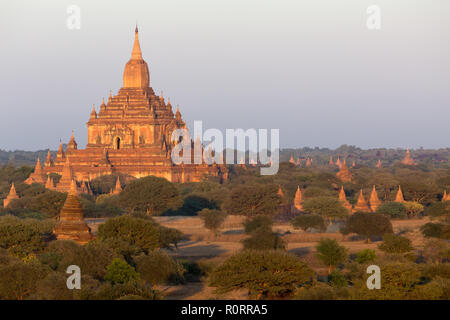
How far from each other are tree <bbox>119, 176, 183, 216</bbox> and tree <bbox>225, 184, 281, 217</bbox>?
4.60 m

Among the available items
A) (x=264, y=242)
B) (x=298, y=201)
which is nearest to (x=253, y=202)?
(x=298, y=201)

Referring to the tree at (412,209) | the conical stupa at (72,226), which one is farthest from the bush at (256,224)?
the tree at (412,209)

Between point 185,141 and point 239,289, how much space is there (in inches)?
2569

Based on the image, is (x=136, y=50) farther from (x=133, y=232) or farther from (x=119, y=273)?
(x=119, y=273)

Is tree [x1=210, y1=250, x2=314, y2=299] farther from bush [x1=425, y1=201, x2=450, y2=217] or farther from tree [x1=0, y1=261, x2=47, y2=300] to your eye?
bush [x1=425, y1=201, x2=450, y2=217]

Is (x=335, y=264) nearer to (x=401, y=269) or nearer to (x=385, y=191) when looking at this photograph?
(x=401, y=269)

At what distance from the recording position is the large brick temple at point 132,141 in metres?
102

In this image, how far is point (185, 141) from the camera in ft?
355

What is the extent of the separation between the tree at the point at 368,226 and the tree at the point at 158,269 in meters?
20.7

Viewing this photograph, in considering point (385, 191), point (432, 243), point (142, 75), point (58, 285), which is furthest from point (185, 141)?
point (58, 285)

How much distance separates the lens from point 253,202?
266 ft

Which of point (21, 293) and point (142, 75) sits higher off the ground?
point (142, 75)

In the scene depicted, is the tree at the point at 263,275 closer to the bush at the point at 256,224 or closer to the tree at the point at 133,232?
the tree at the point at 133,232
